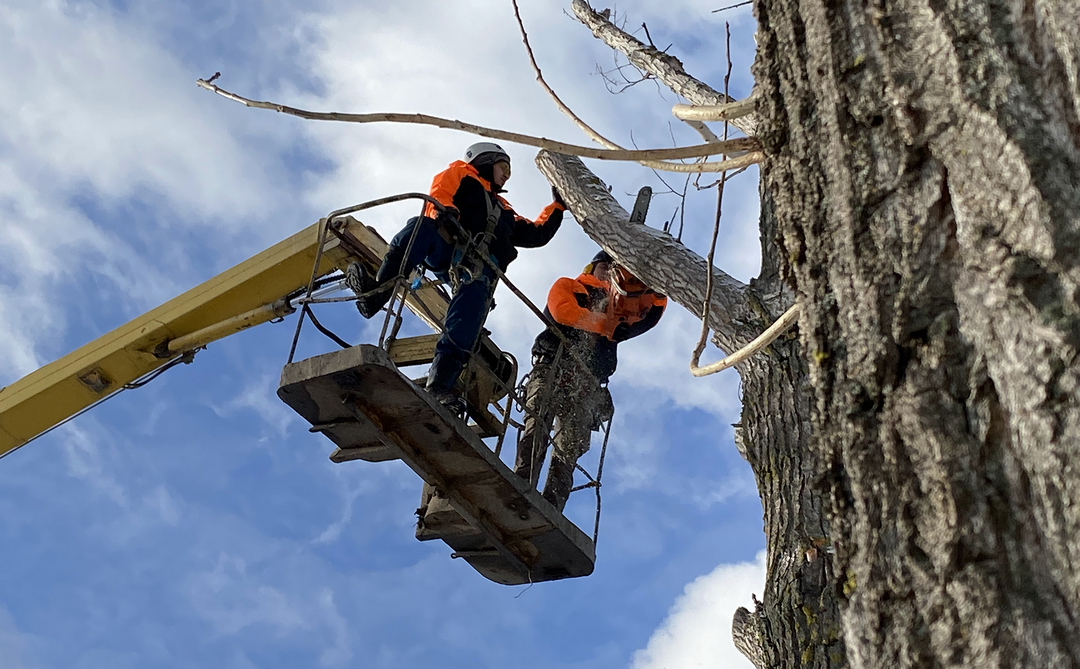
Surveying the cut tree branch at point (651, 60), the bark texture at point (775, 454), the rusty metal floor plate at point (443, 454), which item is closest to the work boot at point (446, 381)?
the rusty metal floor plate at point (443, 454)

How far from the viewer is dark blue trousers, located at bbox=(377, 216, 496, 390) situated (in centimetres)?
612

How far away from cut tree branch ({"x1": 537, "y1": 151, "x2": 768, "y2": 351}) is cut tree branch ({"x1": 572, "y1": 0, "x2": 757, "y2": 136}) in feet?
2.77

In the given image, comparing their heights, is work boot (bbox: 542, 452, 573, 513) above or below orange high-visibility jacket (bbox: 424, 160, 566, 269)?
below

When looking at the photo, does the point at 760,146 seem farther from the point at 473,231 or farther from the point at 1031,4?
the point at 473,231

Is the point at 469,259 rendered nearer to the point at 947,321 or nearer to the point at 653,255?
the point at 653,255

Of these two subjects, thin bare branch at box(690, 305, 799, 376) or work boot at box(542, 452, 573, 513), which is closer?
thin bare branch at box(690, 305, 799, 376)

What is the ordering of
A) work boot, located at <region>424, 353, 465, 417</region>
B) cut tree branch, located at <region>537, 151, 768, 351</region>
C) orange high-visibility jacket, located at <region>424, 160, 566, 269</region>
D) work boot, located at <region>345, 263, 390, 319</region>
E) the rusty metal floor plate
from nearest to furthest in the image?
1. cut tree branch, located at <region>537, 151, 768, 351</region>
2. the rusty metal floor plate
3. work boot, located at <region>424, 353, 465, 417</region>
4. work boot, located at <region>345, 263, 390, 319</region>
5. orange high-visibility jacket, located at <region>424, 160, 566, 269</region>

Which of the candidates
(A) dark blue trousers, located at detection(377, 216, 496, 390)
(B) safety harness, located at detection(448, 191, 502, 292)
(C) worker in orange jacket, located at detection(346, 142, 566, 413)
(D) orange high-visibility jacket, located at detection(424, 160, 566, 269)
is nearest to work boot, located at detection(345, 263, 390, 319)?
(C) worker in orange jacket, located at detection(346, 142, 566, 413)

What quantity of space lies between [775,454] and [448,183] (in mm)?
3063

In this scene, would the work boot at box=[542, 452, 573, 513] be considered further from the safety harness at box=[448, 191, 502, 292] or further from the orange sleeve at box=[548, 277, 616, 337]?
the safety harness at box=[448, 191, 502, 292]

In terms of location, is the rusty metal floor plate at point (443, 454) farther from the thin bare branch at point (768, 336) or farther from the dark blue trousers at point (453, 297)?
the thin bare branch at point (768, 336)

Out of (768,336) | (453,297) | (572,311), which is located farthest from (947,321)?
(572,311)

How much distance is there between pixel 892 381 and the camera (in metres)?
1.62

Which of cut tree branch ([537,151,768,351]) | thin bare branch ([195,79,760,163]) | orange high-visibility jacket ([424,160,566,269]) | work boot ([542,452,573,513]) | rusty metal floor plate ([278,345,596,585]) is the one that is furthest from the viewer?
work boot ([542,452,573,513])
